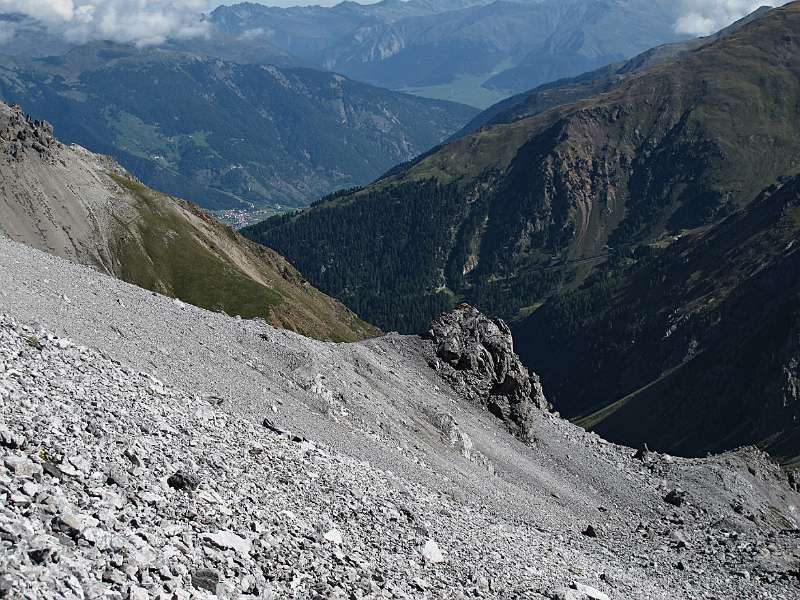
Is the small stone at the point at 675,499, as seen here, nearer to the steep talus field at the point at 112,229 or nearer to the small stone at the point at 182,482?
the small stone at the point at 182,482

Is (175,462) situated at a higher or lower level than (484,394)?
higher

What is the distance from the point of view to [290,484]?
29.5 m

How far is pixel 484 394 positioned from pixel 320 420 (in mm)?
24428

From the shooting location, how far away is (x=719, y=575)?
4522 cm

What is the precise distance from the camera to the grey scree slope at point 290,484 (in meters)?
20.3

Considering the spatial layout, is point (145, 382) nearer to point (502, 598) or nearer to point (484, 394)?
point (502, 598)

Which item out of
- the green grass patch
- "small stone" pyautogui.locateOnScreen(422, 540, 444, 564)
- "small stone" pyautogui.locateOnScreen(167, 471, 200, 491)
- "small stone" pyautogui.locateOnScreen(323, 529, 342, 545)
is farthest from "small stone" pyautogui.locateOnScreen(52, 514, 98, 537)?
the green grass patch

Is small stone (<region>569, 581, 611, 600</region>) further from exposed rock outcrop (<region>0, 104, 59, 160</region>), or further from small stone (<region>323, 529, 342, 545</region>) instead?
exposed rock outcrop (<region>0, 104, 59, 160</region>)

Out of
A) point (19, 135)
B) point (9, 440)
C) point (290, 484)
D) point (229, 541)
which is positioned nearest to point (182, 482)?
point (229, 541)

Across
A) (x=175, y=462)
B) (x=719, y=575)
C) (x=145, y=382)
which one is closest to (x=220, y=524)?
(x=175, y=462)

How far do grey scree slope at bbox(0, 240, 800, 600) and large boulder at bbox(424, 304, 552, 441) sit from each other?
4.68 ft

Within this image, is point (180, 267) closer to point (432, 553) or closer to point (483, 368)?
point (483, 368)

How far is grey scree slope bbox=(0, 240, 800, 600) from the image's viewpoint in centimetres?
2030

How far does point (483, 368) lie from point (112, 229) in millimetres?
105980
